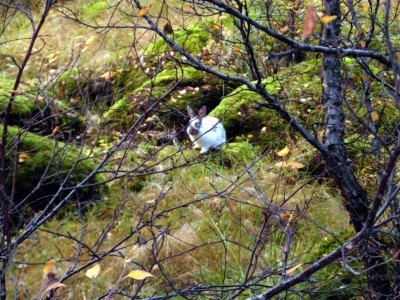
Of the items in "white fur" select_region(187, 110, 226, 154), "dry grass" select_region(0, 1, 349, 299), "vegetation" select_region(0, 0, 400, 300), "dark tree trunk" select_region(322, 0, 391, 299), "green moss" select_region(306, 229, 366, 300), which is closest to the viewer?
"vegetation" select_region(0, 0, 400, 300)

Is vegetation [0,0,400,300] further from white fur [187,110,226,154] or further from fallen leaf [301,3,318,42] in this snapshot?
white fur [187,110,226,154]

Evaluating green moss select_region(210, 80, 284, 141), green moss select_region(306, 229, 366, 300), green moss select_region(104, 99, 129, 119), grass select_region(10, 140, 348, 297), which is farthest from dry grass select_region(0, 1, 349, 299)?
green moss select_region(104, 99, 129, 119)

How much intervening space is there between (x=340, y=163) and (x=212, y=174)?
97.8 inches

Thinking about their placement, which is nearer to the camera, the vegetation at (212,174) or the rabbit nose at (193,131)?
the vegetation at (212,174)

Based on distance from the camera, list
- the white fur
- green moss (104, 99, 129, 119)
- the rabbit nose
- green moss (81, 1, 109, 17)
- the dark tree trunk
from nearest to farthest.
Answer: the dark tree trunk → the rabbit nose → the white fur → green moss (104, 99, 129, 119) → green moss (81, 1, 109, 17)

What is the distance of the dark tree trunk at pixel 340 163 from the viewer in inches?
108

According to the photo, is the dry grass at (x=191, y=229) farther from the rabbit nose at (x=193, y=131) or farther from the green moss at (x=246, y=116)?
the green moss at (x=246, y=116)

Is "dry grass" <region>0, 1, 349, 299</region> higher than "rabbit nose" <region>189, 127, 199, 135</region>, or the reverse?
"rabbit nose" <region>189, 127, 199, 135</region>

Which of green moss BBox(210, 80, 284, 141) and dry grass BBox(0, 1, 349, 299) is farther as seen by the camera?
green moss BBox(210, 80, 284, 141)

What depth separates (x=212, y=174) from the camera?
5.17 m

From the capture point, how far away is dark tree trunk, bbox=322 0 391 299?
2754 millimetres

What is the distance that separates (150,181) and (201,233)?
126 centimetres

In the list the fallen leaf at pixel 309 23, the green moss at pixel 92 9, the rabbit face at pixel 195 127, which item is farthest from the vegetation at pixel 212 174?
the green moss at pixel 92 9

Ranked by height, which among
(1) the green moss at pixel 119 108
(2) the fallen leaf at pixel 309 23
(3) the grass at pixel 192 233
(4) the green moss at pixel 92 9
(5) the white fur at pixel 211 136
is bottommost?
(3) the grass at pixel 192 233
